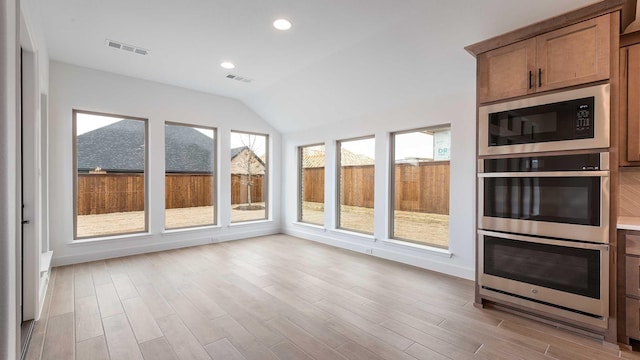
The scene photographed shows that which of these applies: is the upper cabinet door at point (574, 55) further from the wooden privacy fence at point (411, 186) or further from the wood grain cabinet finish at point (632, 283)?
the wooden privacy fence at point (411, 186)

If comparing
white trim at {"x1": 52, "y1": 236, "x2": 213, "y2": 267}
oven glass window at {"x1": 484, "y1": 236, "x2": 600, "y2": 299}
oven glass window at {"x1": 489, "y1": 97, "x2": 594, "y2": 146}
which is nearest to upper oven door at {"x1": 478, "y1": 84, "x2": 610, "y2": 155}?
oven glass window at {"x1": 489, "y1": 97, "x2": 594, "y2": 146}

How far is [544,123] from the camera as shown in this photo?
2553 mm

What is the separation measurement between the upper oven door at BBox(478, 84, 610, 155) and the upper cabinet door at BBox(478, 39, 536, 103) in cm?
11

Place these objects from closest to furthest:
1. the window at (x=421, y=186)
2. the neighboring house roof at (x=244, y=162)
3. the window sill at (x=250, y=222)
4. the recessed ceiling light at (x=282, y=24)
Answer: the recessed ceiling light at (x=282, y=24) < the window at (x=421, y=186) < the window sill at (x=250, y=222) < the neighboring house roof at (x=244, y=162)

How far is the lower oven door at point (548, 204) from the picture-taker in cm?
230

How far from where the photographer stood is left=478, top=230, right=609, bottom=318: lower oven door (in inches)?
90.7

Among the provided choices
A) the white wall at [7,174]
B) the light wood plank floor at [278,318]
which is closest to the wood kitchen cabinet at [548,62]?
the light wood plank floor at [278,318]

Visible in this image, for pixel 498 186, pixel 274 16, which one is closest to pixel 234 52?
pixel 274 16

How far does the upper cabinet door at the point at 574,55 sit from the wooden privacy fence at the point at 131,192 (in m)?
5.29

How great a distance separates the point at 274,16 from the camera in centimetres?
303

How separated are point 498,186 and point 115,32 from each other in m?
4.41

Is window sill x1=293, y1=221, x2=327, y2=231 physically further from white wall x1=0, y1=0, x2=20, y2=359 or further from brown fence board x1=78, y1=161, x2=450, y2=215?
white wall x1=0, y1=0, x2=20, y2=359

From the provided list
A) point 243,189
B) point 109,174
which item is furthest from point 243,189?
point 109,174

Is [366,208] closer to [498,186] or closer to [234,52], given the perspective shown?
[498,186]
